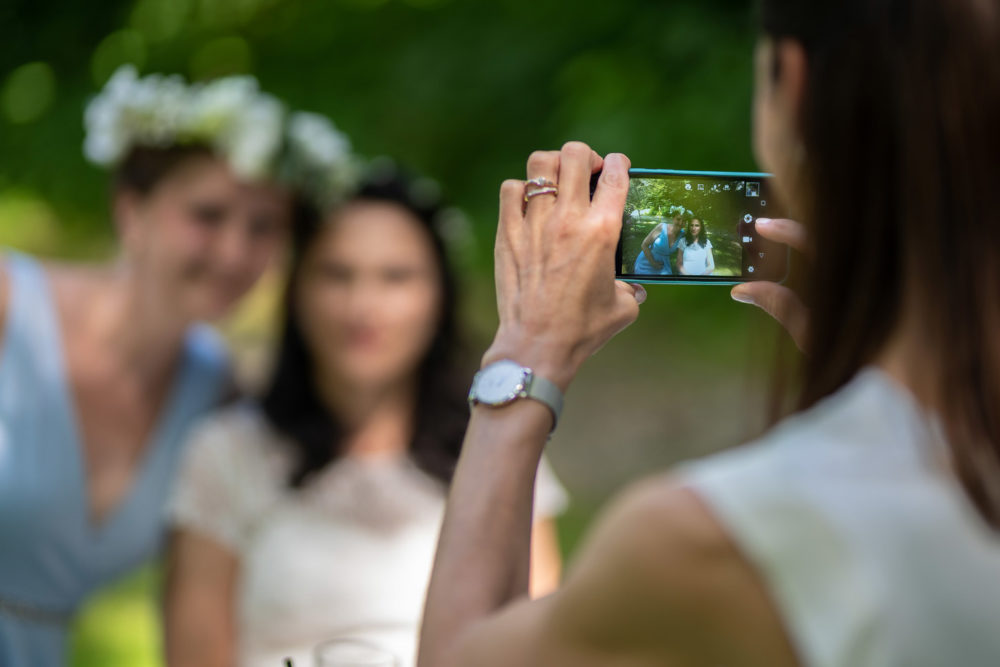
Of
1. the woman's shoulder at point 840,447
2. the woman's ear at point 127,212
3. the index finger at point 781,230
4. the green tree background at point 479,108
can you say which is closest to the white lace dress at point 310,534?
the woman's ear at point 127,212

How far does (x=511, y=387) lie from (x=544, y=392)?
0.03m

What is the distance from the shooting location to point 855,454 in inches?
23.3

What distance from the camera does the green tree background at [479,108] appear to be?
10.1 ft

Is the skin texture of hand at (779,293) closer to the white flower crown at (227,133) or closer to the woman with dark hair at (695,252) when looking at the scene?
the woman with dark hair at (695,252)

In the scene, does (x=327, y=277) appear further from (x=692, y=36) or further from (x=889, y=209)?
(x=889, y=209)

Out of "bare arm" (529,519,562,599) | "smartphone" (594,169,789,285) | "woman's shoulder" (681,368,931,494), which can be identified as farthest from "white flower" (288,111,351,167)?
"woman's shoulder" (681,368,931,494)

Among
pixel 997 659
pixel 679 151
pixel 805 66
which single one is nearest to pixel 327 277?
pixel 679 151

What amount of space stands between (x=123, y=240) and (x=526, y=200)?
71.9 inches

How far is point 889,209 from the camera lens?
2.11ft

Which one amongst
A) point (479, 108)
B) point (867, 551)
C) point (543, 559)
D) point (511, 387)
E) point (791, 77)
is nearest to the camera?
point (867, 551)

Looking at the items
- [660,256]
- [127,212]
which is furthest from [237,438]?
[660,256]

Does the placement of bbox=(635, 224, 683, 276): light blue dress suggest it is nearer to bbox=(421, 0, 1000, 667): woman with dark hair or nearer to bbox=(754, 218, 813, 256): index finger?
bbox=(754, 218, 813, 256): index finger

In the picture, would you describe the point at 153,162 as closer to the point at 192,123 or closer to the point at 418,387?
the point at 192,123

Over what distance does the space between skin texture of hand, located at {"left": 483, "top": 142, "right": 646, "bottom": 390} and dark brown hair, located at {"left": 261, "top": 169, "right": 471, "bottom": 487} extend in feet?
4.63
